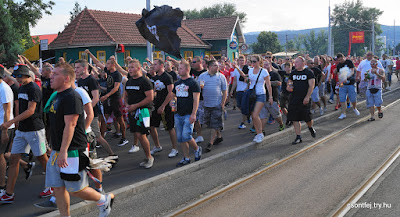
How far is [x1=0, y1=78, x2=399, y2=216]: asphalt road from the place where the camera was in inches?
206

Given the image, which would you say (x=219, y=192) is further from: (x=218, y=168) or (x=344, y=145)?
(x=344, y=145)

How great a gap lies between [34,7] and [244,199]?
34697 millimetres

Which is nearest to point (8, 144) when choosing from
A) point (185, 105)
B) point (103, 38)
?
point (185, 105)

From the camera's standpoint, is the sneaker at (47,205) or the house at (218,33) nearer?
the sneaker at (47,205)

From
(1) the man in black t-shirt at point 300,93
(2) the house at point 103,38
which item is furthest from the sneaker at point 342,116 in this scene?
(2) the house at point 103,38

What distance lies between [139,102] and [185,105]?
82 centimetres

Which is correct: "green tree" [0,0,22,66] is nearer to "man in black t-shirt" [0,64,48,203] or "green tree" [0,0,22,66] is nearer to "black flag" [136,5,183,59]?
"black flag" [136,5,183,59]

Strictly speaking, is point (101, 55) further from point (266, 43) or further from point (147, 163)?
point (266, 43)

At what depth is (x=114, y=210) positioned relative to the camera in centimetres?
513

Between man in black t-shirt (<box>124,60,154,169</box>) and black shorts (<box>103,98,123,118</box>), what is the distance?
2203 mm

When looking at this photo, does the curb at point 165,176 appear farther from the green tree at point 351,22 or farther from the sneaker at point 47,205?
the green tree at point 351,22

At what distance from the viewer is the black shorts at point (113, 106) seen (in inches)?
367

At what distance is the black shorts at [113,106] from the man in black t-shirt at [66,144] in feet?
16.3

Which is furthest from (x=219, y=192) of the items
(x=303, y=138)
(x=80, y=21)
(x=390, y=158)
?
(x=80, y=21)
